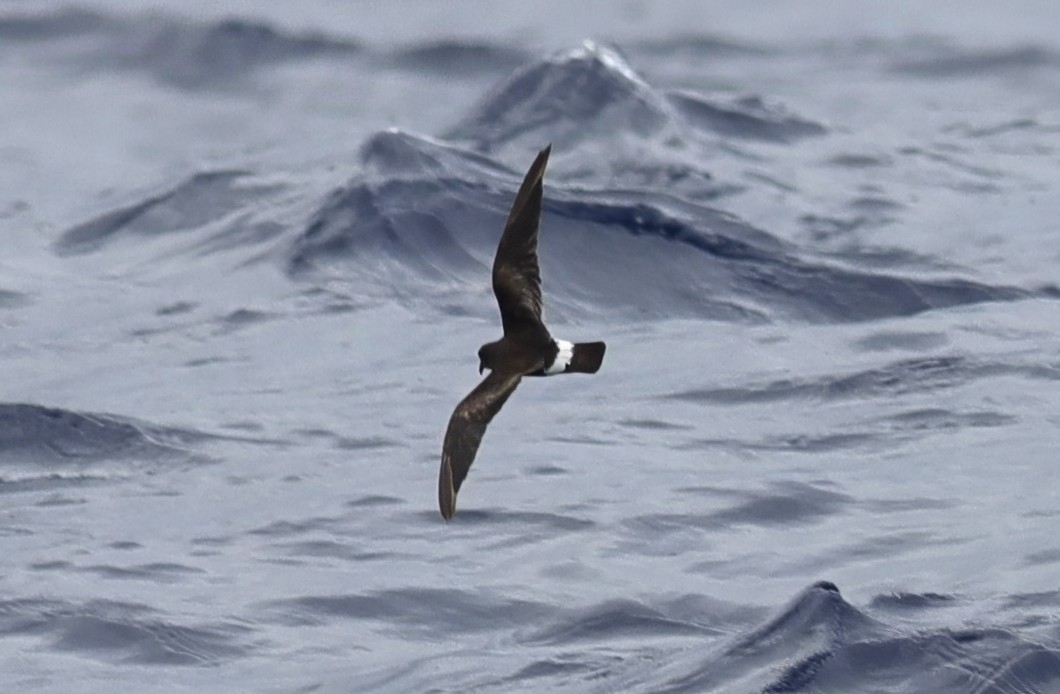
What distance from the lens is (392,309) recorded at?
533 inches

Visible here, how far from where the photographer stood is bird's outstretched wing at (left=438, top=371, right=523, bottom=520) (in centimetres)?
700

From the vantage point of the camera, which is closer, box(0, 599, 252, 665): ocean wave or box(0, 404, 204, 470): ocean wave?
box(0, 599, 252, 665): ocean wave

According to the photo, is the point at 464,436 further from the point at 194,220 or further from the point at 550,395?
the point at 194,220

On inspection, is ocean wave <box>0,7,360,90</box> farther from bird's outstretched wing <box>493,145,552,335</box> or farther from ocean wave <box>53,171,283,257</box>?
bird's outstretched wing <box>493,145,552,335</box>

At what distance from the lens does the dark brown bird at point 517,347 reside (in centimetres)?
718

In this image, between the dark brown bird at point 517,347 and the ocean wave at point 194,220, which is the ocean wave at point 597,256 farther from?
the dark brown bird at point 517,347

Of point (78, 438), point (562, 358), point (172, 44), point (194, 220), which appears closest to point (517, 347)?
point (562, 358)

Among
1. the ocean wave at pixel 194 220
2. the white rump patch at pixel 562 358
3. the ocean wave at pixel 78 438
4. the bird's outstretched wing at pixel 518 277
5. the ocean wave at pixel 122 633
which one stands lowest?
the ocean wave at pixel 122 633

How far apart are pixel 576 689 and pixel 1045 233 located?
26.8 feet

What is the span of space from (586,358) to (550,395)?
468cm

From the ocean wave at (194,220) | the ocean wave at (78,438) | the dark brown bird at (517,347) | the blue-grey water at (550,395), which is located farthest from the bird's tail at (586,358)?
the ocean wave at (194,220)

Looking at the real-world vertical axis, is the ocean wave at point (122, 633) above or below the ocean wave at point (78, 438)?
below

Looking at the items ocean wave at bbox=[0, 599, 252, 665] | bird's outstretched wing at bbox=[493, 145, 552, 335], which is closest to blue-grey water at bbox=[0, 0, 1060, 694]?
ocean wave at bbox=[0, 599, 252, 665]

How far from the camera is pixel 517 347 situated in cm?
765
